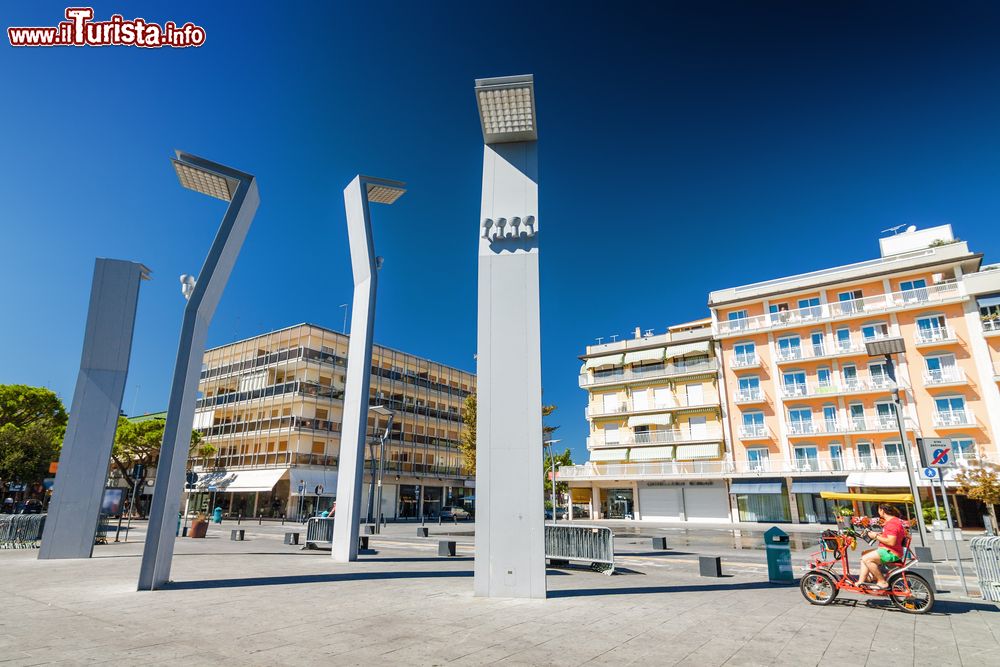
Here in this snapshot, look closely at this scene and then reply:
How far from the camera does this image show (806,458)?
38.6 metres

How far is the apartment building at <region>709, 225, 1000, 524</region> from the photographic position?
34344 mm

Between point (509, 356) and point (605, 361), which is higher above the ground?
point (605, 361)

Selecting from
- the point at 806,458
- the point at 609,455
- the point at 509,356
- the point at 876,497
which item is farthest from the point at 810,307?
the point at 509,356

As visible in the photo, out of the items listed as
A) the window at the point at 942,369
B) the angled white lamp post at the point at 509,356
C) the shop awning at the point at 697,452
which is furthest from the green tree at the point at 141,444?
the window at the point at 942,369

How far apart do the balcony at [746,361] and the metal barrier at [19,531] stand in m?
43.2

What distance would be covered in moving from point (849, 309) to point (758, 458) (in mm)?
13168

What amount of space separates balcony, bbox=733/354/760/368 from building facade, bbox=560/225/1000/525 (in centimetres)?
11

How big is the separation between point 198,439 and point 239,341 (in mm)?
9688

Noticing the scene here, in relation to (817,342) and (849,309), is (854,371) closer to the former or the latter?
(817,342)

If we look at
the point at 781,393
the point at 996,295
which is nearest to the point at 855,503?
the point at 781,393

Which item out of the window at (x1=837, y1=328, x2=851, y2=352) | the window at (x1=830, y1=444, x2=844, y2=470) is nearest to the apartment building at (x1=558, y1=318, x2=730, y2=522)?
the window at (x1=830, y1=444, x2=844, y2=470)

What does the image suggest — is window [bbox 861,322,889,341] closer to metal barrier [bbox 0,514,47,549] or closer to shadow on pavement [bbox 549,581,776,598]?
shadow on pavement [bbox 549,581,776,598]

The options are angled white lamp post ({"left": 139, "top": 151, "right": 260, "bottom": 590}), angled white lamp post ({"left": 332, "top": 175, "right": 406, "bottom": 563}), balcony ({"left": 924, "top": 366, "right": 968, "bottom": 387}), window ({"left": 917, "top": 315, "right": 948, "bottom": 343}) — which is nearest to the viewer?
angled white lamp post ({"left": 139, "top": 151, "right": 260, "bottom": 590})

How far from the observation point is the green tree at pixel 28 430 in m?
32.7
